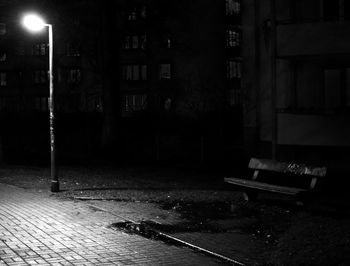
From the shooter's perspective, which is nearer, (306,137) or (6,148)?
(306,137)

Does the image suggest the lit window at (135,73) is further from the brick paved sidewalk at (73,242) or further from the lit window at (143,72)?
the brick paved sidewalk at (73,242)

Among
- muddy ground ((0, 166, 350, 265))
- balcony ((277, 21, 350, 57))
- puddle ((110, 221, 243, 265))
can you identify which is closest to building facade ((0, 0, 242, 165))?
balcony ((277, 21, 350, 57))

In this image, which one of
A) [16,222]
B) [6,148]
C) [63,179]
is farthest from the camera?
[6,148]

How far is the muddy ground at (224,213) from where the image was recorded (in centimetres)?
797

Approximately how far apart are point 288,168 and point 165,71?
149 feet

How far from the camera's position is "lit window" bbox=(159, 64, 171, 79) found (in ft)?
187

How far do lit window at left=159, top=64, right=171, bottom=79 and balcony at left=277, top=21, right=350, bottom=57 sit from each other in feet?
115

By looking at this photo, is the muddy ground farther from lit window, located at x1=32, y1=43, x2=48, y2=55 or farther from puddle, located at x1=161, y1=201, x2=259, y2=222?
lit window, located at x1=32, y1=43, x2=48, y2=55

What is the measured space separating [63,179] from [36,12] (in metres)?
10.2

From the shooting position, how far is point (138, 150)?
29.8 meters

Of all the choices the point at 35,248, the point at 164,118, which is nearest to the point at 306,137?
the point at 164,118

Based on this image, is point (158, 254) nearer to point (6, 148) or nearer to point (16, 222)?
point (16, 222)

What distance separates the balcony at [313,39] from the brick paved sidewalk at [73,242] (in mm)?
12251

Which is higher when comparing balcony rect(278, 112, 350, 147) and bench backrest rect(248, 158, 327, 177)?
balcony rect(278, 112, 350, 147)
